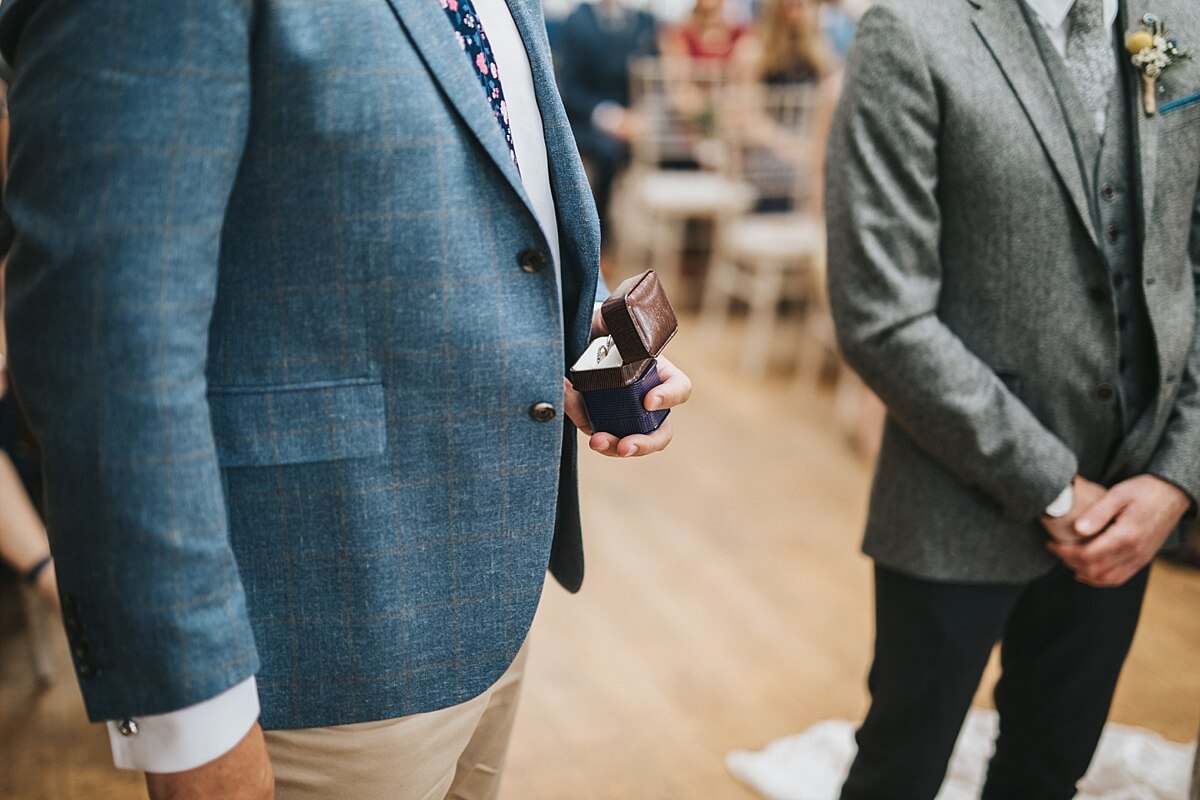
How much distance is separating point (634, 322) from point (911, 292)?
498 millimetres

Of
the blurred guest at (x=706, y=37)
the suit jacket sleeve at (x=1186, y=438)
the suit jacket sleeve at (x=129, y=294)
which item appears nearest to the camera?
the suit jacket sleeve at (x=129, y=294)

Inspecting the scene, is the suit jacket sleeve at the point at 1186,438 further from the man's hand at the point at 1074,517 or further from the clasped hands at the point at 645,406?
the clasped hands at the point at 645,406

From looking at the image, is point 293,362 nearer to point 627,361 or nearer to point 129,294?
point 129,294

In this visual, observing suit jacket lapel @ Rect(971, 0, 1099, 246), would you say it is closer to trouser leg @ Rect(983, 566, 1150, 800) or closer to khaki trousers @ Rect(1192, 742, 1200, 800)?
trouser leg @ Rect(983, 566, 1150, 800)

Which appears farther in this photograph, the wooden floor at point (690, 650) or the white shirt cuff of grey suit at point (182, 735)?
the wooden floor at point (690, 650)

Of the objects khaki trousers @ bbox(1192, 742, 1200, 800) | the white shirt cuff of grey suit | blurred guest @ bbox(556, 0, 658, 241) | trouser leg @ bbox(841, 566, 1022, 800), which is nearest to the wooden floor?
trouser leg @ bbox(841, 566, 1022, 800)

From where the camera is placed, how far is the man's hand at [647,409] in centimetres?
103

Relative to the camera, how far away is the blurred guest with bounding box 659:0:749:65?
19.8 feet

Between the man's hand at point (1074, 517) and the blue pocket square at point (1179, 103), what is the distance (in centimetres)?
47

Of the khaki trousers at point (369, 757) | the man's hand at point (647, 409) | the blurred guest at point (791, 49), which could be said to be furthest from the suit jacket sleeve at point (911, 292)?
the blurred guest at point (791, 49)

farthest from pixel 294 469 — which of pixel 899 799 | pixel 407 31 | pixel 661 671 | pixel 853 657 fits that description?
pixel 853 657

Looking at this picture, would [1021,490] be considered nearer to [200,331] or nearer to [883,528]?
[883,528]

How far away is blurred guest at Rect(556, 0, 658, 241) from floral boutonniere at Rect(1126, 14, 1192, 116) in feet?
15.5

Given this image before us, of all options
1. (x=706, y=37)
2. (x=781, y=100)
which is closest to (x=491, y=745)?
(x=781, y=100)
